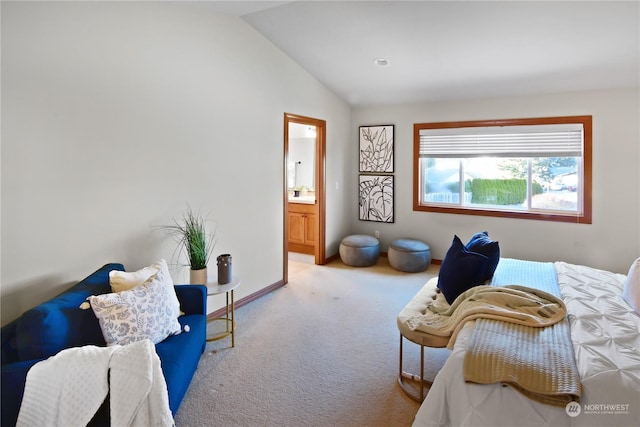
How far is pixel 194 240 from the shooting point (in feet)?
9.34

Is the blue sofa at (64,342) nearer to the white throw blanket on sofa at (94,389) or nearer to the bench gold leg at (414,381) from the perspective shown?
the white throw blanket on sofa at (94,389)

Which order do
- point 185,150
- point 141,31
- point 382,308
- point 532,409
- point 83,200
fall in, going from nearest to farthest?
point 532,409 < point 83,200 < point 141,31 < point 185,150 < point 382,308

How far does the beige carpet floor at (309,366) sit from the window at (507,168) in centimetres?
178

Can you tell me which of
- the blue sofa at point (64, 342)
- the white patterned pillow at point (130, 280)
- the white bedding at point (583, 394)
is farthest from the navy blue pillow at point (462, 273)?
A: the white patterned pillow at point (130, 280)

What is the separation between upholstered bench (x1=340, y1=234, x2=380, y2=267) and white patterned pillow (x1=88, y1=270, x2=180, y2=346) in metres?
3.13

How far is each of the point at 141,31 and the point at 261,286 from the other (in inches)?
102

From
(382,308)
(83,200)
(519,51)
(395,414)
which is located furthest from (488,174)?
(83,200)

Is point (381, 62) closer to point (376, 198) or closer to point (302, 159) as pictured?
point (376, 198)

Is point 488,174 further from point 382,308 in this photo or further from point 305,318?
point 305,318

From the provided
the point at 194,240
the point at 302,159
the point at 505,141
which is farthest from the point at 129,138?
the point at 505,141

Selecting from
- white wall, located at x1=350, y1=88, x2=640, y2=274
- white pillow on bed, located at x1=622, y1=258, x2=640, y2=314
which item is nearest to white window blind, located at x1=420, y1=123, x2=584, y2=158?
white wall, located at x1=350, y1=88, x2=640, y2=274

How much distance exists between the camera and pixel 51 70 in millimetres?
2168

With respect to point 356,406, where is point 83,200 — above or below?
above

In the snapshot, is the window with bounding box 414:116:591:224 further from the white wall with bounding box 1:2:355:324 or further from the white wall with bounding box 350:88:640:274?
the white wall with bounding box 1:2:355:324
